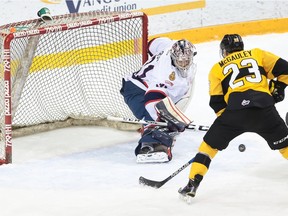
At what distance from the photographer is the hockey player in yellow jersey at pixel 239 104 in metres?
3.72

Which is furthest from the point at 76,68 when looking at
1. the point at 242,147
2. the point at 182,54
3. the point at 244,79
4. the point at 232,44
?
the point at 244,79

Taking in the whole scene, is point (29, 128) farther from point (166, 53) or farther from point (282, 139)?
point (282, 139)

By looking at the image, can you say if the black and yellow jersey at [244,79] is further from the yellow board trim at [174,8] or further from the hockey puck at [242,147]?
the yellow board trim at [174,8]

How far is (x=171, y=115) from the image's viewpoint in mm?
4473

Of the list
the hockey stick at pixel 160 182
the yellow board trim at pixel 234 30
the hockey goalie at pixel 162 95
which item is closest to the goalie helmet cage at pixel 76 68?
the hockey goalie at pixel 162 95

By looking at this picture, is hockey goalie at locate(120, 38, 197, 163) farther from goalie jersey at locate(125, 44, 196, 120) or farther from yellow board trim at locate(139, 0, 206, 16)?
yellow board trim at locate(139, 0, 206, 16)

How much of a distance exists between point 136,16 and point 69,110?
2.26 feet

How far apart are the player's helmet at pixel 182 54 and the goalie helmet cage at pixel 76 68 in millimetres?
439

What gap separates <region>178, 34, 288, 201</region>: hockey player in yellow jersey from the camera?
12.2 ft

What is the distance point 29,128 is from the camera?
4988mm

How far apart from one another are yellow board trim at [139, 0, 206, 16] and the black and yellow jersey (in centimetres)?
265

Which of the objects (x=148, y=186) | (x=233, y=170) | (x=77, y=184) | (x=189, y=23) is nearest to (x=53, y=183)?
(x=77, y=184)

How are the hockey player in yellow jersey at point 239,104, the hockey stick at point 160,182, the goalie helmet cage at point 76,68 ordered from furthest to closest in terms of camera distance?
1. the goalie helmet cage at point 76,68
2. the hockey stick at point 160,182
3. the hockey player in yellow jersey at point 239,104

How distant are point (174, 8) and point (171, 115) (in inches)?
88.6
